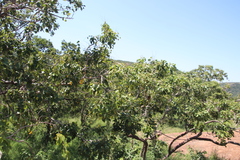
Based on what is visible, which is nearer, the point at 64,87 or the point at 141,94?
the point at 64,87

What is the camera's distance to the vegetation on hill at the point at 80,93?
2986mm

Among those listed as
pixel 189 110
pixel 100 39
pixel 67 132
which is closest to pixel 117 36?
pixel 100 39

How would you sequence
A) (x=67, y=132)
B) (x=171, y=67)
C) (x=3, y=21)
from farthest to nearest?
(x=171, y=67) < (x=3, y=21) < (x=67, y=132)

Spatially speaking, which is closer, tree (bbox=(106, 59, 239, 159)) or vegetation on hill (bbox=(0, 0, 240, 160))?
vegetation on hill (bbox=(0, 0, 240, 160))

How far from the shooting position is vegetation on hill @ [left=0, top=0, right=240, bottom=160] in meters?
2.99

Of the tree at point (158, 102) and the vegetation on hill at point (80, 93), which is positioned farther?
the tree at point (158, 102)

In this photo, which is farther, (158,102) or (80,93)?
(158,102)

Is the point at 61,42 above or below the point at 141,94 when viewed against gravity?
above

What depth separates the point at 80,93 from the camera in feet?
14.9

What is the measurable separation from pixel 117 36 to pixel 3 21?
2.14 metres

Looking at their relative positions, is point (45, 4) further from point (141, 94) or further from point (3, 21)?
point (141, 94)

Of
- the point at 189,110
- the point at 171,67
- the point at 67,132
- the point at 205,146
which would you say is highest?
the point at 171,67

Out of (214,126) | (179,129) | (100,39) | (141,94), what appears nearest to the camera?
(100,39)

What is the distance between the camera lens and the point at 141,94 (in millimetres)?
5113
